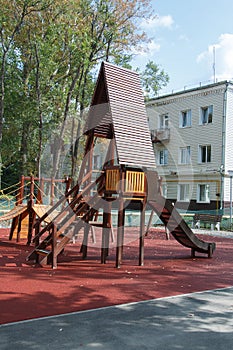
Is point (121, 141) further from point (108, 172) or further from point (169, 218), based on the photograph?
point (169, 218)

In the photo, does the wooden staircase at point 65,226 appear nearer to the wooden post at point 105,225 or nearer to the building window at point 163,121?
the wooden post at point 105,225

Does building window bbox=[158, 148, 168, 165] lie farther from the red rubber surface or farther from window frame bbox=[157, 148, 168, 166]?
the red rubber surface

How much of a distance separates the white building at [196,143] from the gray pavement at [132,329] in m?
24.1

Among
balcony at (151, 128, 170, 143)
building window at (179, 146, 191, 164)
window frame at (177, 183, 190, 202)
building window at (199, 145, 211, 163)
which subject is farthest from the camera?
balcony at (151, 128, 170, 143)

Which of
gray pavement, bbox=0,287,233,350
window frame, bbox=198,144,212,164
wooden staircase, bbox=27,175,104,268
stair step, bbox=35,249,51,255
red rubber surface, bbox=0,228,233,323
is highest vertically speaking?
window frame, bbox=198,144,212,164

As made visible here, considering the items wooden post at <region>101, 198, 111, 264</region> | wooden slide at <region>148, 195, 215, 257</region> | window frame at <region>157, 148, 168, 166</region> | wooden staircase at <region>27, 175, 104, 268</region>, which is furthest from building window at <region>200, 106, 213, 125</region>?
wooden post at <region>101, 198, 111, 264</region>

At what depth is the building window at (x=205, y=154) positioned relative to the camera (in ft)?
102

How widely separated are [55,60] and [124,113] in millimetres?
13355

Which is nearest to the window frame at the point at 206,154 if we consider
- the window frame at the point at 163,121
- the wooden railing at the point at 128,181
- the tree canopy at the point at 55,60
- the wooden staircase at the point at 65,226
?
the window frame at the point at 163,121

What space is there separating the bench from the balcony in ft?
42.3

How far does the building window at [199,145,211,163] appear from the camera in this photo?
1228 inches

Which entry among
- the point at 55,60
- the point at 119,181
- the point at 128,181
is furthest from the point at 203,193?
the point at 119,181

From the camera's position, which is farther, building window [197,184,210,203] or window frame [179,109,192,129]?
window frame [179,109,192,129]

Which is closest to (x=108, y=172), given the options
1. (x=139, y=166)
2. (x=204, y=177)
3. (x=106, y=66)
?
(x=139, y=166)
